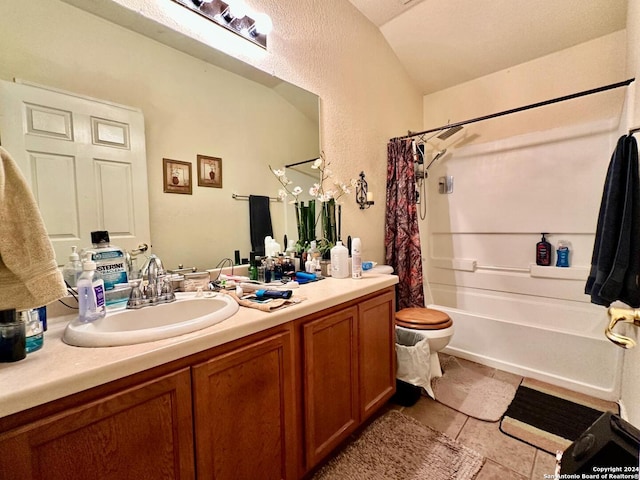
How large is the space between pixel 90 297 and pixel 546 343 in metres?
2.63

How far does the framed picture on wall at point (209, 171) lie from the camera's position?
1343mm

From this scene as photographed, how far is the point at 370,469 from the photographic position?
1.29 meters

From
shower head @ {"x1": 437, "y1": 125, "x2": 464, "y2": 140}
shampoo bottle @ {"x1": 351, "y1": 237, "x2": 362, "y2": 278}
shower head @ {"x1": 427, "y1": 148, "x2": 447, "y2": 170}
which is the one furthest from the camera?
shower head @ {"x1": 427, "y1": 148, "x2": 447, "y2": 170}

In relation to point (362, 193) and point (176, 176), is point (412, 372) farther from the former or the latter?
point (176, 176)

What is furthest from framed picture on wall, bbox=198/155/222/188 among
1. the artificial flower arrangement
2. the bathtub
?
the bathtub

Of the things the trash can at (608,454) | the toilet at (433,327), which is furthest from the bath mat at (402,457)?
the trash can at (608,454)

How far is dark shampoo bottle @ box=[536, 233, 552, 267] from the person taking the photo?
2.36 meters

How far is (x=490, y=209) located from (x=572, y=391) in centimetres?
155

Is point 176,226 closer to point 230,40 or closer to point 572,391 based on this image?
point 230,40

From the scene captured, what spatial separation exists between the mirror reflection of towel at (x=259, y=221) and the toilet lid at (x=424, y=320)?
3.53 feet

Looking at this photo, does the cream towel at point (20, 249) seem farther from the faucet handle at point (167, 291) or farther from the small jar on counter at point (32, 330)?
the faucet handle at point (167, 291)

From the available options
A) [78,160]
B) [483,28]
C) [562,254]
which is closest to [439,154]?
[483,28]

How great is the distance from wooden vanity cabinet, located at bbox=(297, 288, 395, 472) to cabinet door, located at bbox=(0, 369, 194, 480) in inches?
18.8

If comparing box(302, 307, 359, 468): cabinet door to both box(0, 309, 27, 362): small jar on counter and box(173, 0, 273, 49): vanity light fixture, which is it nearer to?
box(0, 309, 27, 362): small jar on counter
